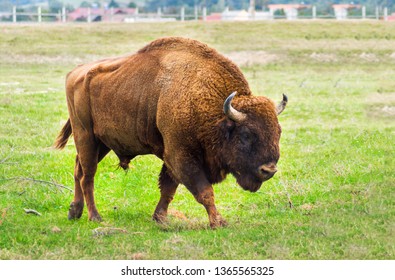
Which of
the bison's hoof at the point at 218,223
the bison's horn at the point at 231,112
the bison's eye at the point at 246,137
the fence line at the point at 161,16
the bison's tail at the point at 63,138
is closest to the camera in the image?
the bison's horn at the point at 231,112

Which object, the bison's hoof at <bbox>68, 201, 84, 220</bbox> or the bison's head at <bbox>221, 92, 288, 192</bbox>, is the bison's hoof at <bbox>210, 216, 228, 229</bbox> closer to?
the bison's head at <bbox>221, 92, 288, 192</bbox>

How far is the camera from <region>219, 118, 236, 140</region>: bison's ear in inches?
346

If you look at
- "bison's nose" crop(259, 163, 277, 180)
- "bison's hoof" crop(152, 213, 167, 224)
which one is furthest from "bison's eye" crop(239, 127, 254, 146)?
"bison's hoof" crop(152, 213, 167, 224)

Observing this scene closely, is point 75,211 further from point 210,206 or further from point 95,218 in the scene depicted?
point 210,206

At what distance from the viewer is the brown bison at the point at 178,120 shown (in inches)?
344

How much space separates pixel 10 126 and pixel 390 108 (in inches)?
358

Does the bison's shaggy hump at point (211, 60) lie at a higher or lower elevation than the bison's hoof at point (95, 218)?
higher

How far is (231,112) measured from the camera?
28.4 ft

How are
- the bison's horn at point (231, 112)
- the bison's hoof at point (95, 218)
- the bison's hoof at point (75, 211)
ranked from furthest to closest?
the bison's hoof at point (75, 211), the bison's hoof at point (95, 218), the bison's horn at point (231, 112)

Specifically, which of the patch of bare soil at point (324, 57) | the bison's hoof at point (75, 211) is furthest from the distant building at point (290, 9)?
the bison's hoof at point (75, 211)

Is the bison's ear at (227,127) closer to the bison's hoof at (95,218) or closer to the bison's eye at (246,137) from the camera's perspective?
the bison's eye at (246,137)

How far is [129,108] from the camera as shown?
957cm

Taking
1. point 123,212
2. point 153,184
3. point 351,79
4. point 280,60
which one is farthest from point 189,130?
point 280,60

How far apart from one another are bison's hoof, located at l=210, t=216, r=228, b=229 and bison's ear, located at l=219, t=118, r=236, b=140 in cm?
92
